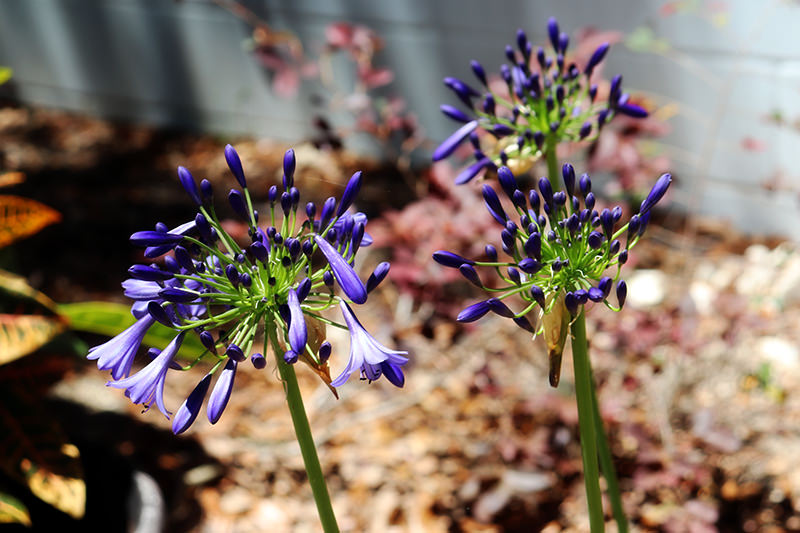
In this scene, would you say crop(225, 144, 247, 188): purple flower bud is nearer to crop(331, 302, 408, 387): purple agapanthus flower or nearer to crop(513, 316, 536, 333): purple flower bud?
crop(331, 302, 408, 387): purple agapanthus flower

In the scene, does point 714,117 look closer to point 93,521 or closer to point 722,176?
point 722,176

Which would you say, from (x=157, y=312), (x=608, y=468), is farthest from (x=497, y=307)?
(x=608, y=468)

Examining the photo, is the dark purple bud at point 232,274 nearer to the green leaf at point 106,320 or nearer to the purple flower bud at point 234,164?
the purple flower bud at point 234,164

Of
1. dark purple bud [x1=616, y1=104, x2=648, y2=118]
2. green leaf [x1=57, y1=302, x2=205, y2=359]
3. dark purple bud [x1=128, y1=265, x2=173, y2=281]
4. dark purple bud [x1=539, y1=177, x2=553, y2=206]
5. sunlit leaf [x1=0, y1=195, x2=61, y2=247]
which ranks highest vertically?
sunlit leaf [x1=0, y1=195, x2=61, y2=247]

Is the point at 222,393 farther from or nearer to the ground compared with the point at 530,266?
nearer to the ground

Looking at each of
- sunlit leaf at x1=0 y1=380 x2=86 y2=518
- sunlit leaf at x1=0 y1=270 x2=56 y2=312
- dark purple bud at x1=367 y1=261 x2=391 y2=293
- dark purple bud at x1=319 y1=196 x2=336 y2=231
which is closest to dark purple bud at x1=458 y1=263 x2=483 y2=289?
dark purple bud at x1=367 y1=261 x2=391 y2=293

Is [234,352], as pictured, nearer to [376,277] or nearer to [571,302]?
[376,277]

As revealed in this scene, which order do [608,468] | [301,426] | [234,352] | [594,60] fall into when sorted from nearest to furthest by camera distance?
1. [234,352]
2. [301,426]
3. [594,60]
4. [608,468]
